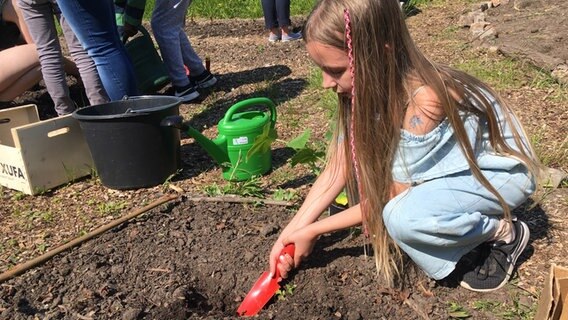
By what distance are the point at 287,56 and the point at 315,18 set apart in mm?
3414

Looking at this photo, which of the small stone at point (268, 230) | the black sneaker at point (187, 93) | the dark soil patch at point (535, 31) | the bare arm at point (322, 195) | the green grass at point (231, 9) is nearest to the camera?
the bare arm at point (322, 195)

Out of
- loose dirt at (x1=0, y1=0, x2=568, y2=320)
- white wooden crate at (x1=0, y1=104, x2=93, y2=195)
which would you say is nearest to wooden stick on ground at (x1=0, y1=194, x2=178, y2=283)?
loose dirt at (x1=0, y1=0, x2=568, y2=320)

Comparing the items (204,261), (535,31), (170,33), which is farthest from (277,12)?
(204,261)

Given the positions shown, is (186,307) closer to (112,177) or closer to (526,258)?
(112,177)

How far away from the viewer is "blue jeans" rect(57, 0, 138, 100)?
2.71 m

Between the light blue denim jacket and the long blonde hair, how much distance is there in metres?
0.02

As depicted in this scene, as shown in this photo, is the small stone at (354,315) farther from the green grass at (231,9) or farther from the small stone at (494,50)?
the green grass at (231,9)

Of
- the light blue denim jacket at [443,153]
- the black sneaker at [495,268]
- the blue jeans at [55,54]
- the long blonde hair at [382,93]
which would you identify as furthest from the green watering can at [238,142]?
the black sneaker at [495,268]

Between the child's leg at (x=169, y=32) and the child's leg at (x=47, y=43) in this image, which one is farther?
the child's leg at (x=169, y=32)

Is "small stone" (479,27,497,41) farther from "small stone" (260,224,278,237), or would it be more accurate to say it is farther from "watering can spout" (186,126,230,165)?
"small stone" (260,224,278,237)

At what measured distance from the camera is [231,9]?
287 inches

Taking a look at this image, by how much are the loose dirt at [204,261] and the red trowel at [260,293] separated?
0.04 metres

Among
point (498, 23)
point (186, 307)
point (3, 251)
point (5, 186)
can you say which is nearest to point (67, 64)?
point (5, 186)

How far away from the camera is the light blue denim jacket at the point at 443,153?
5.74 ft
